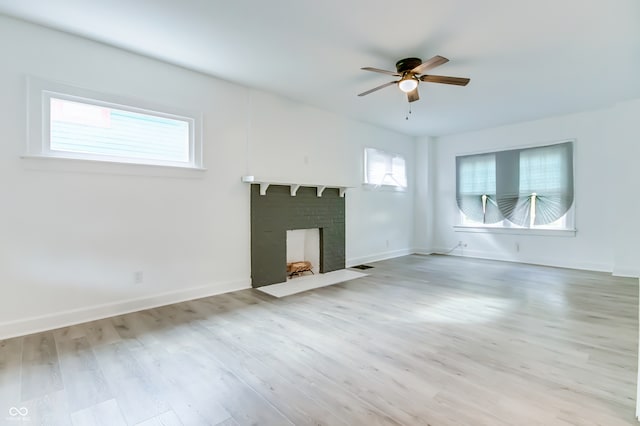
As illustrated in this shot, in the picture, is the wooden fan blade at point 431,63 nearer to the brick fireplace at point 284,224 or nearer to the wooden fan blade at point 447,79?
the wooden fan blade at point 447,79

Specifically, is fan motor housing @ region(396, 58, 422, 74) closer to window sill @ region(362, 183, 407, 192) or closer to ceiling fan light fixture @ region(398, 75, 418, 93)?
ceiling fan light fixture @ region(398, 75, 418, 93)

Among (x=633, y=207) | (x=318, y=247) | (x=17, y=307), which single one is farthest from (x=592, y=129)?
(x=17, y=307)

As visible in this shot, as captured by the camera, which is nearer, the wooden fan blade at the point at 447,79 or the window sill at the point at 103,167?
the window sill at the point at 103,167

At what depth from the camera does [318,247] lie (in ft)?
16.8

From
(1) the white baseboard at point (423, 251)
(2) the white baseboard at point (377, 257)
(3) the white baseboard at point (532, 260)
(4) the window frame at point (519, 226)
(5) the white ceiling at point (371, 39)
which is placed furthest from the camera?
(1) the white baseboard at point (423, 251)

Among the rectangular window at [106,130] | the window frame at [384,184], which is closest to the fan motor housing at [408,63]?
the rectangular window at [106,130]

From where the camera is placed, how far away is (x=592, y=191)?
521cm

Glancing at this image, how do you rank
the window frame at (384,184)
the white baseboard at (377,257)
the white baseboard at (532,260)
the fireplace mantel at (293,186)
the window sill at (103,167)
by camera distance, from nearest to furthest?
1. the window sill at (103,167)
2. the fireplace mantel at (293,186)
3. the white baseboard at (532,260)
4. the white baseboard at (377,257)
5. the window frame at (384,184)

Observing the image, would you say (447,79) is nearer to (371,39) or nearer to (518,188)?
(371,39)

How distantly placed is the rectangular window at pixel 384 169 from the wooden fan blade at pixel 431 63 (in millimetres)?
2905

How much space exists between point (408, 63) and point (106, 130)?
318 cm

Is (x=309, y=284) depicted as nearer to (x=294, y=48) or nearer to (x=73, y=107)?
(x=294, y=48)

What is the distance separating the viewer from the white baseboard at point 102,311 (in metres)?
2.58

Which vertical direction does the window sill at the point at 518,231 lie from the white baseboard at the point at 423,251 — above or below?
above
